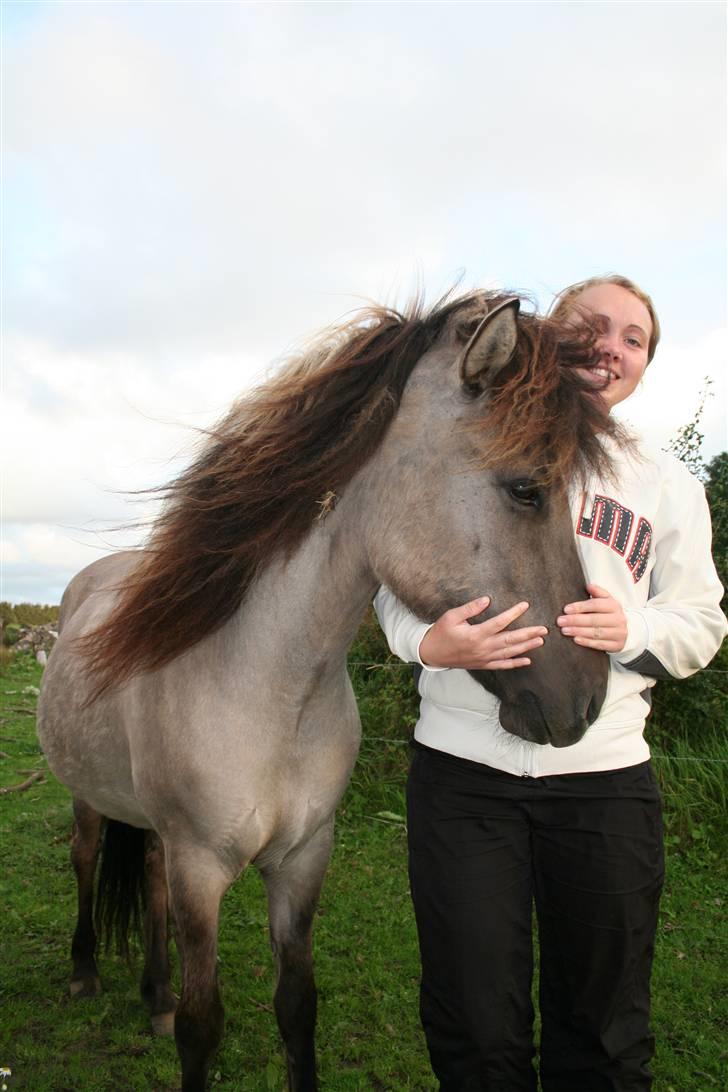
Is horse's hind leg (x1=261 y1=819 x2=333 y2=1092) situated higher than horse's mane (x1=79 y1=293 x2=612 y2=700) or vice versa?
horse's mane (x1=79 y1=293 x2=612 y2=700)

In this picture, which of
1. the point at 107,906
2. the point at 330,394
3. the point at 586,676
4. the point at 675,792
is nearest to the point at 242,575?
the point at 330,394

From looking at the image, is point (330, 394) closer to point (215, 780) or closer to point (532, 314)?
point (532, 314)

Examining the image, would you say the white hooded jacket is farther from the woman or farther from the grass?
the grass

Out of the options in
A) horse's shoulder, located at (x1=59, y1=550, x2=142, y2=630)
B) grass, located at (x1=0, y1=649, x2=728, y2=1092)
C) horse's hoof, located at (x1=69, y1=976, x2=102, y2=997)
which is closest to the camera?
grass, located at (x1=0, y1=649, x2=728, y2=1092)

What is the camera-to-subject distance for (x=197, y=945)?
100.0 inches

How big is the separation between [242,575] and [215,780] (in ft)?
1.98

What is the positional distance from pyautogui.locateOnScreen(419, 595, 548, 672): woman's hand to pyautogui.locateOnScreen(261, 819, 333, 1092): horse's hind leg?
3.83 feet

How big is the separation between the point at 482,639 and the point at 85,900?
124 inches

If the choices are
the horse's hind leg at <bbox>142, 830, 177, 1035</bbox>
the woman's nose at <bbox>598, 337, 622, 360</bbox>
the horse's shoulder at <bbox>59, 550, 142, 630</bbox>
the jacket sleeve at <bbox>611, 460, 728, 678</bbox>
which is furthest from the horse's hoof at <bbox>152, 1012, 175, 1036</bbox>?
the woman's nose at <bbox>598, 337, 622, 360</bbox>

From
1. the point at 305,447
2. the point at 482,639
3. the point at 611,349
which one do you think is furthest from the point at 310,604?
the point at 611,349

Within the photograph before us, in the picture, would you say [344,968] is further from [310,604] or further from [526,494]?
[526,494]

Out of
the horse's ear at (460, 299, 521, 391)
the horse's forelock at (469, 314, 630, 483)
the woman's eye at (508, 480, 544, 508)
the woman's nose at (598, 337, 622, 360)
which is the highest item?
the woman's nose at (598, 337, 622, 360)

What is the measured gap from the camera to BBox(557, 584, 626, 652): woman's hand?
6.04 feet

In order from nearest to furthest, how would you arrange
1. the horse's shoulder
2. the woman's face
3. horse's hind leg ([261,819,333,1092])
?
the woman's face < horse's hind leg ([261,819,333,1092]) < the horse's shoulder
